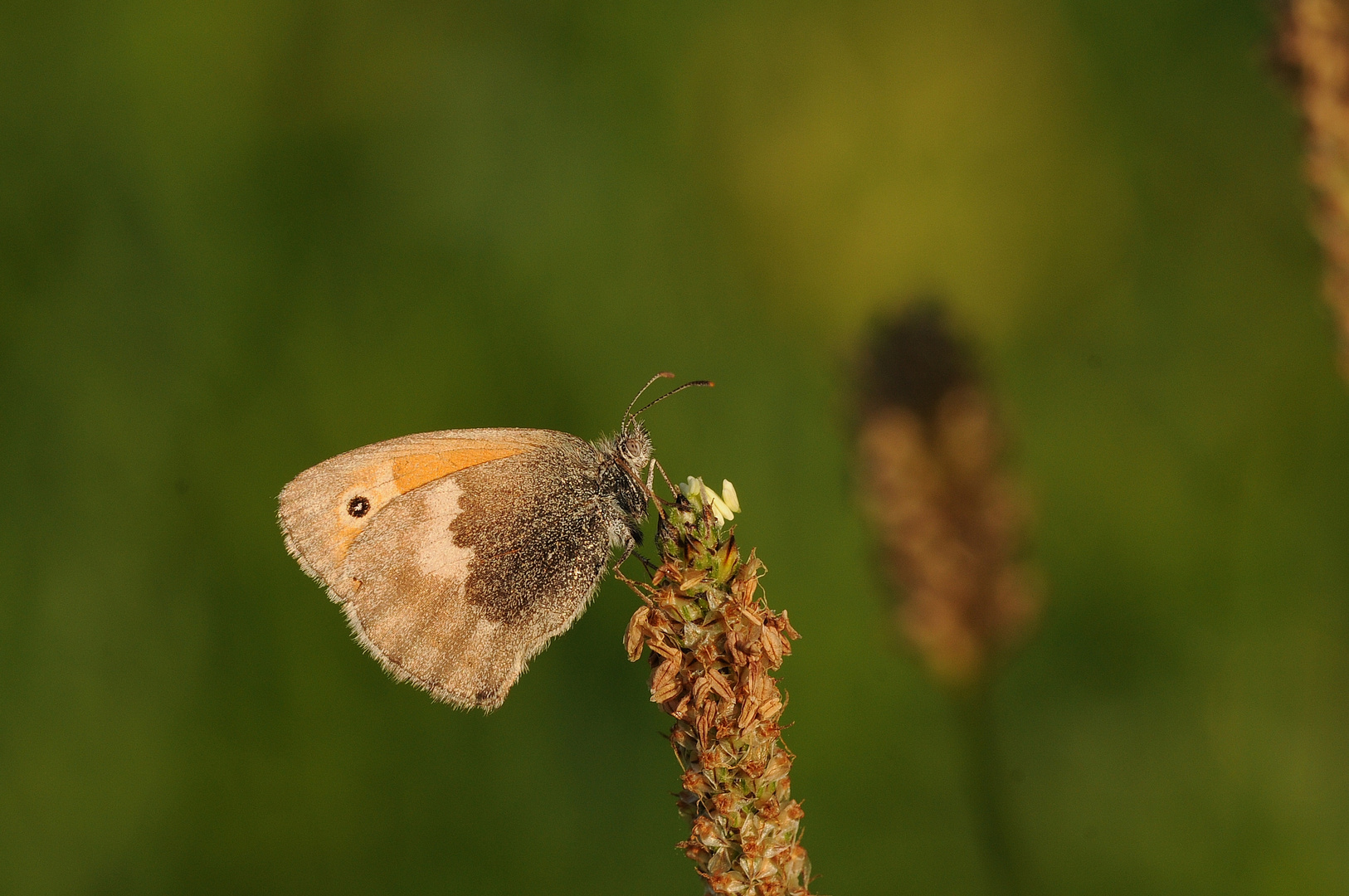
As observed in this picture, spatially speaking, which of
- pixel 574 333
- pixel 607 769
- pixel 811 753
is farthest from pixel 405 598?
pixel 574 333

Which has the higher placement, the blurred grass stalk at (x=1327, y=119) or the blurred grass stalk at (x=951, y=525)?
the blurred grass stalk at (x=1327, y=119)

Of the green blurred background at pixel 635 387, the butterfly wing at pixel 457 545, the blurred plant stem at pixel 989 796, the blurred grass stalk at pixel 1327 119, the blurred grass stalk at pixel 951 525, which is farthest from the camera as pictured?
the green blurred background at pixel 635 387

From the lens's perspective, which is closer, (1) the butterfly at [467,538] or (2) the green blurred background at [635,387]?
(1) the butterfly at [467,538]

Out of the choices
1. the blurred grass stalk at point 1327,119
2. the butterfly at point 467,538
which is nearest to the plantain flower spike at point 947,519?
the butterfly at point 467,538

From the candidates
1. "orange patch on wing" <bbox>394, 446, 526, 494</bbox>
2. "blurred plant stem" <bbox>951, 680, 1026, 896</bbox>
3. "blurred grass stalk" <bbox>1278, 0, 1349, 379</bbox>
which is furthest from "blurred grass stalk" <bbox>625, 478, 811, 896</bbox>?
"orange patch on wing" <bbox>394, 446, 526, 494</bbox>

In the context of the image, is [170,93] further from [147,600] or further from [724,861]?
[724,861]

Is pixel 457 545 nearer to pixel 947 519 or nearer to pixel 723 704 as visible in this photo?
pixel 947 519

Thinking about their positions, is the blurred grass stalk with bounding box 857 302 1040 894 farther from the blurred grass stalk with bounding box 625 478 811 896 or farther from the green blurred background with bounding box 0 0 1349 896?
the blurred grass stalk with bounding box 625 478 811 896

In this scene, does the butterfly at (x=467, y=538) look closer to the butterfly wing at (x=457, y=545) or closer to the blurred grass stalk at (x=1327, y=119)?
the butterfly wing at (x=457, y=545)
